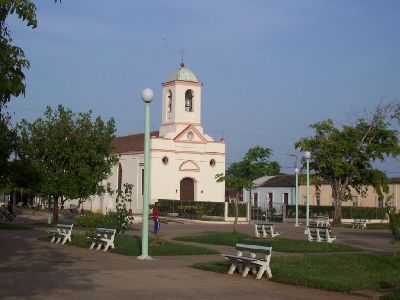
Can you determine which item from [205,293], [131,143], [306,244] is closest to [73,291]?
[205,293]

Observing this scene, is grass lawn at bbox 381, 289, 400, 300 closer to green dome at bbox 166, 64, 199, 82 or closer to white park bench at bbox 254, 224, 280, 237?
white park bench at bbox 254, 224, 280, 237

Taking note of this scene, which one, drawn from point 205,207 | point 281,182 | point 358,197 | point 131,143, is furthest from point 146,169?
point 281,182

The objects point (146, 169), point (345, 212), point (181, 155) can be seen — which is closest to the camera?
point (146, 169)

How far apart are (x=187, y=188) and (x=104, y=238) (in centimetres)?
3987

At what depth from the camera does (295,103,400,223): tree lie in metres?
45.8

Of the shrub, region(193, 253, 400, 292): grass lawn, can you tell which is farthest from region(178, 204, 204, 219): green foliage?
region(193, 253, 400, 292): grass lawn

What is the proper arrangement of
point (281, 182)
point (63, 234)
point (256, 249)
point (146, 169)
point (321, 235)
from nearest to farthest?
point (256, 249) < point (146, 169) < point (63, 234) < point (321, 235) < point (281, 182)

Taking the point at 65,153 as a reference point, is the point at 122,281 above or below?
below

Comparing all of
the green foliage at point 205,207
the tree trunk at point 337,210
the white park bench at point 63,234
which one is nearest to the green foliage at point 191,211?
the green foliage at point 205,207

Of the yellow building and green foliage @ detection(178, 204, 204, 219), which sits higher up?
the yellow building

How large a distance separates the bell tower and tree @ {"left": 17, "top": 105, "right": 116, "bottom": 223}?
75.4 feet

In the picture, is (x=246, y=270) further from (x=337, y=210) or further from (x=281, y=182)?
(x=281, y=182)

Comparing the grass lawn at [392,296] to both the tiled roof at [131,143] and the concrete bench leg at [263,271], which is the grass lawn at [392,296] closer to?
the concrete bench leg at [263,271]

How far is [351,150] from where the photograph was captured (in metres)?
45.9
